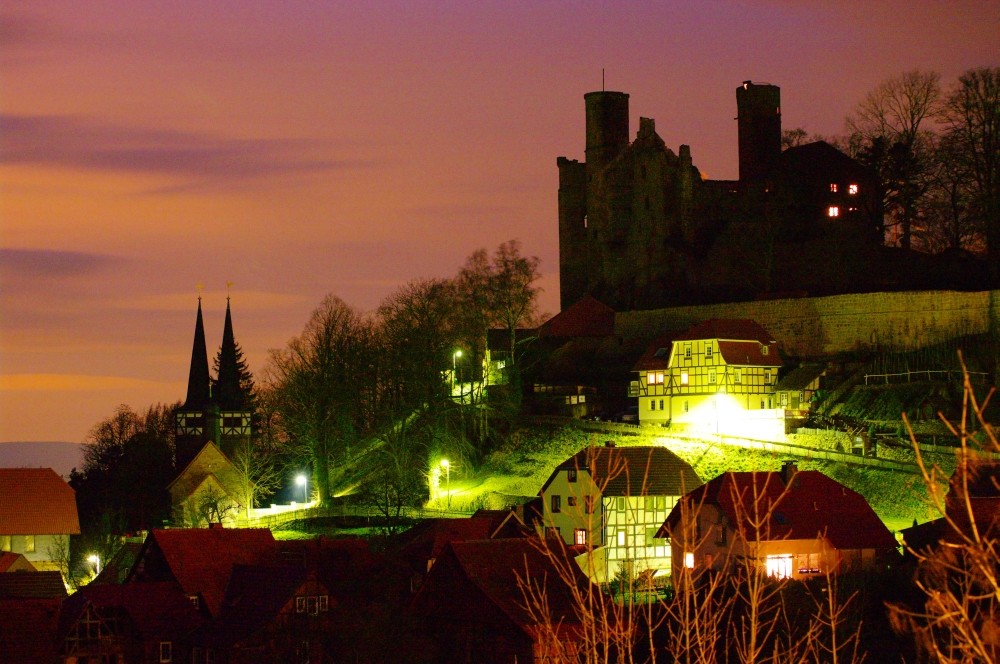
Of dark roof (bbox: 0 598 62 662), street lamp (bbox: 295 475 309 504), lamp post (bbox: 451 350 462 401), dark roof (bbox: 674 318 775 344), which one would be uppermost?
dark roof (bbox: 674 318 775 344)

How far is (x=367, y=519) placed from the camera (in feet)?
186

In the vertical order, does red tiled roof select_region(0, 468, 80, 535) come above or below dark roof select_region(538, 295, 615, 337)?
below

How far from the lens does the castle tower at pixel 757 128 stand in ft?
247

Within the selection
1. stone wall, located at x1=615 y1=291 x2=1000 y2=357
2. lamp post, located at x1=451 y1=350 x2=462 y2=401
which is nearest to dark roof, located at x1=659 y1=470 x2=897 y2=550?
stone wall, located at x1=615 y1=291 x2=1000 y2=357

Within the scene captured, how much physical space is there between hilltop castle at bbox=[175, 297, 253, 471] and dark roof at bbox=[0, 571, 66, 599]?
2546cm

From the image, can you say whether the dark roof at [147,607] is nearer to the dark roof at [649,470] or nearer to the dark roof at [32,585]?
the dark roof at [32,585]

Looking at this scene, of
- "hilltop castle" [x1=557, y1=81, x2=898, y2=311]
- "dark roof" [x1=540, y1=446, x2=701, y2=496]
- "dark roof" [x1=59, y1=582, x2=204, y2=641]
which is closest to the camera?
"dark roof" [x1=59, y1=582, x2=204, y2=641]

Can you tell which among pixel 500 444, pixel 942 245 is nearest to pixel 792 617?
pixel 500 444

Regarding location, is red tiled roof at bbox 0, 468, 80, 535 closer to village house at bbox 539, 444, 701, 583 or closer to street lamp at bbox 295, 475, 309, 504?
street lamp at bbox 295, 475, 309, 504

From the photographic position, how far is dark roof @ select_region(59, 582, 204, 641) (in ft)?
134

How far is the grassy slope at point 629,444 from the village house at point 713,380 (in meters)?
2.66

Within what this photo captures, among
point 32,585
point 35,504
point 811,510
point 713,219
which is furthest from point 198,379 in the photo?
point 811,510

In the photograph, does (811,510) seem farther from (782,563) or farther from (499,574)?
(499,574)

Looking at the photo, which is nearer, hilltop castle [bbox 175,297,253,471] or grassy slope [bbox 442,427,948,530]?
grassy slope [bbox 442,427,948,530]
